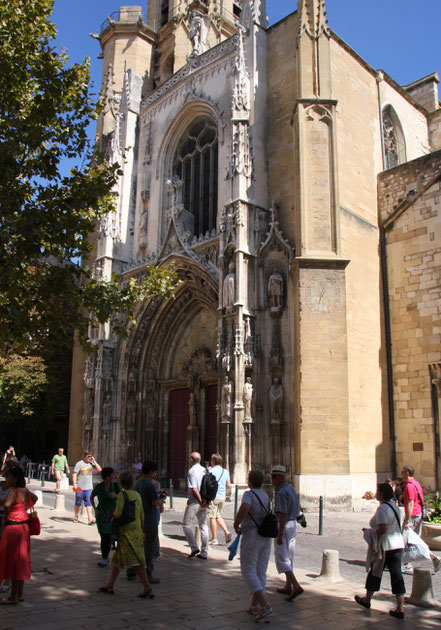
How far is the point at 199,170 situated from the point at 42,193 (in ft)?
39.2

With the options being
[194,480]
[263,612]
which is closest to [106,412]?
[194,480]

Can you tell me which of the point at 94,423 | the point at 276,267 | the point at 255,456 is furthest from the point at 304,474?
the point at 94,423

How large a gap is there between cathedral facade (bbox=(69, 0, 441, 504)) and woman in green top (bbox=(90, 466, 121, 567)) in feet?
21.9

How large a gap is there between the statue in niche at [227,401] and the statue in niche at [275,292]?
2.34m

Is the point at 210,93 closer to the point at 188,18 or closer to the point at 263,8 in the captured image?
the point at 263,8

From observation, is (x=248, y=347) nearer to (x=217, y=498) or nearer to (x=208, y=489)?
(x=217, y=498)

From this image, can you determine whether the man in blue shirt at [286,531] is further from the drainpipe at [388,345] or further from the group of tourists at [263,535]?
the drainpipe at [388,345]

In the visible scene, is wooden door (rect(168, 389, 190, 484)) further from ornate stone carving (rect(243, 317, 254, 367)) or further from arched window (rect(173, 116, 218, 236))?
arched window (rect(173, 116, 218, 236))

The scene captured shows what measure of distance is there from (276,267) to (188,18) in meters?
17.2

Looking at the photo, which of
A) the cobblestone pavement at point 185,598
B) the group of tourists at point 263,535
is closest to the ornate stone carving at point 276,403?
the cobblestone pavement at point 185,598

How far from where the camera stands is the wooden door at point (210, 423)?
18.6 m

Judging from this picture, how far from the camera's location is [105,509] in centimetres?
783

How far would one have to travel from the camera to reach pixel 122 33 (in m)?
27.5

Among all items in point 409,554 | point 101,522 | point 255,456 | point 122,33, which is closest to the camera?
point 409,554
